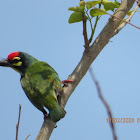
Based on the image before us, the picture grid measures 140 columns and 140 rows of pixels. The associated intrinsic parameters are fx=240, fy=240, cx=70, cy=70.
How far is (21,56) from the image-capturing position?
3.42 metres

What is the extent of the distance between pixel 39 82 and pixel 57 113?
0.54 meters

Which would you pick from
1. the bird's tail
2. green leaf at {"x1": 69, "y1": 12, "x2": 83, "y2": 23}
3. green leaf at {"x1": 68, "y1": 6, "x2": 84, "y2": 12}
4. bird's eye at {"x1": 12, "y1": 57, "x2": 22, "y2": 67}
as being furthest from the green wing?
green leaf at {"x1": 68, "y1": 6, "x2": 84, "y2": 12}

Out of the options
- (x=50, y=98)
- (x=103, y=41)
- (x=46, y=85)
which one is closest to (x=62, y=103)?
(x=50, y=98)

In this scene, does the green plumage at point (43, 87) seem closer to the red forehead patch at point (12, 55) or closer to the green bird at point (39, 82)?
the green bird at point (39, 82)

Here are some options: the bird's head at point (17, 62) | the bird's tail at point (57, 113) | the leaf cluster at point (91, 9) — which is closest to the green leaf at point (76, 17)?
the leaf cluster at point (91, 9)

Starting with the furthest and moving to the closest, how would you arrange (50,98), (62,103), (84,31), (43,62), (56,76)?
(43,62), (56,76), (50,98), (62,103), (84,31)

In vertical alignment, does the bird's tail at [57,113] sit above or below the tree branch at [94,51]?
below

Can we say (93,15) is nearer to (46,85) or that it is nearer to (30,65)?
(46,85)

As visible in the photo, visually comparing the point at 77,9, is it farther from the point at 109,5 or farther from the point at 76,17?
the point at 109,5

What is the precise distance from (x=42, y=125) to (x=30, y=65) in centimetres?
127

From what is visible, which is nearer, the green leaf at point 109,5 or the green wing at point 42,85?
the green leaf at point 109,5

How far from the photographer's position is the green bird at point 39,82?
2.68m

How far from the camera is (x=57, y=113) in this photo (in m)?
2.54

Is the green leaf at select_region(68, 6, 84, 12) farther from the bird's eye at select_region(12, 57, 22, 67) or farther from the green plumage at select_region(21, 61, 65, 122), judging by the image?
the bird's eye at select_region(12, 57, 22, 67)
